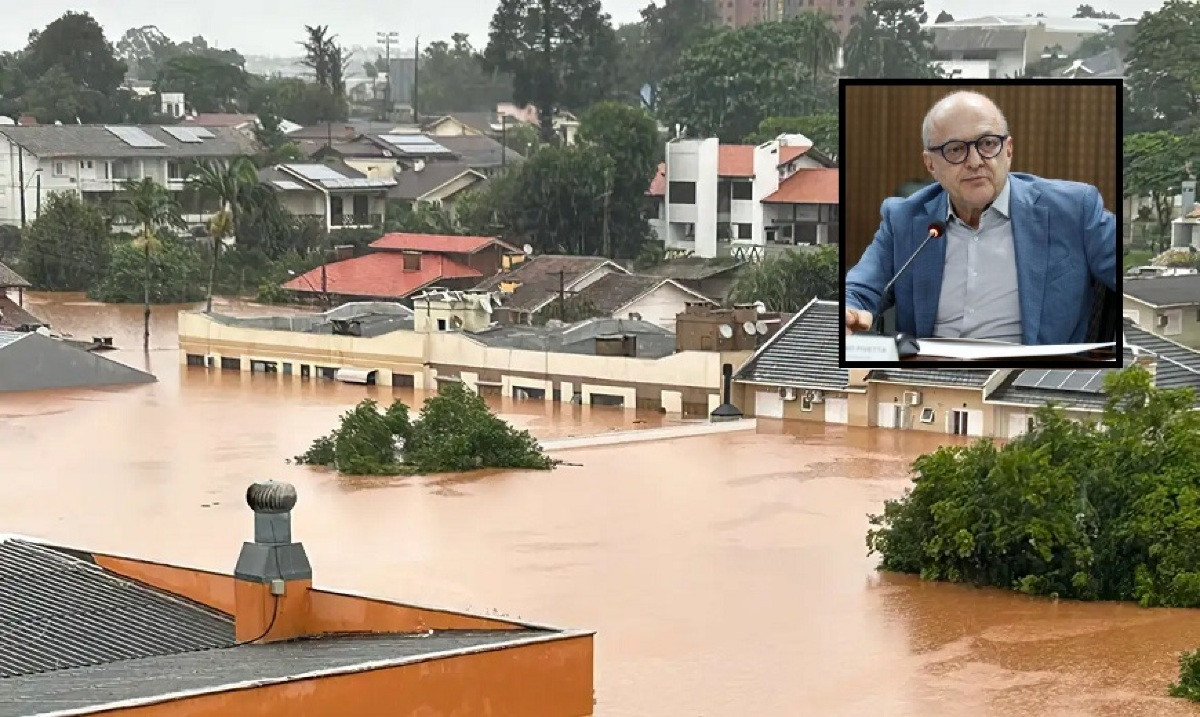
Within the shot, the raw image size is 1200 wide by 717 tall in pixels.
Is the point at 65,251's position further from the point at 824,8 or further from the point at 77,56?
the point at 824,8

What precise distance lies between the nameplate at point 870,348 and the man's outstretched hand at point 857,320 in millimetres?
25

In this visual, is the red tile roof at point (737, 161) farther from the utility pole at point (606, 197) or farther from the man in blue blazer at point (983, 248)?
the man in blue blazer at point (983, 248)

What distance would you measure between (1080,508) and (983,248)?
29.1 feet

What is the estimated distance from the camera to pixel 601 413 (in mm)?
32812

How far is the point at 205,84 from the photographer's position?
7506 centimetres

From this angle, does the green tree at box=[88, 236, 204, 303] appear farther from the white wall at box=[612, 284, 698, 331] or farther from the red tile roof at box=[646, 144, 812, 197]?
the white wall at box=[612, 284, 698, 331]

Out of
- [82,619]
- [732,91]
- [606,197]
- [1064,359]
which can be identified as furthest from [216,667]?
[732,91]

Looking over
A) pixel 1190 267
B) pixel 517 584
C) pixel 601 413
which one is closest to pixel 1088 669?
pixel 517 584

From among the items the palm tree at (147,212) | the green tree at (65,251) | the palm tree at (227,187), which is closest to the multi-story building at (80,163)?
the palm tree at (147,212)

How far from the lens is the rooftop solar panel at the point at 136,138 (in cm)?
5769

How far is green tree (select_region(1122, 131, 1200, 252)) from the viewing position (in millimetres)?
48375

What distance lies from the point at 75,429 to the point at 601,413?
5.90 m

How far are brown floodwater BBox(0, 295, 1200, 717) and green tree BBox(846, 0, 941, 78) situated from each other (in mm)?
35583

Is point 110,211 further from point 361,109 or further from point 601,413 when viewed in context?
point 361,109
